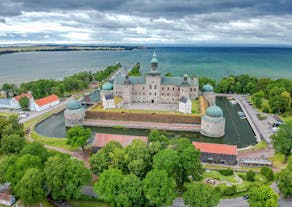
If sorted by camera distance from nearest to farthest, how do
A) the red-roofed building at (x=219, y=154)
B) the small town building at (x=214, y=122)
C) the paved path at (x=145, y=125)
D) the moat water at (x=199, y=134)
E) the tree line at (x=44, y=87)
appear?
the red-roofed building at (x=219, y=154), the moat water at (x=199, y=134), the small town building at (x=214, y=122), the paved path at (x=145, y=125), the tree line at (x=44, y=87)

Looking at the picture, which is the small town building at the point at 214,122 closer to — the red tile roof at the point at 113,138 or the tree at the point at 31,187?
the red tile roof at the point at 113,138

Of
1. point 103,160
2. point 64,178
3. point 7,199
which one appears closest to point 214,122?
point 103,160

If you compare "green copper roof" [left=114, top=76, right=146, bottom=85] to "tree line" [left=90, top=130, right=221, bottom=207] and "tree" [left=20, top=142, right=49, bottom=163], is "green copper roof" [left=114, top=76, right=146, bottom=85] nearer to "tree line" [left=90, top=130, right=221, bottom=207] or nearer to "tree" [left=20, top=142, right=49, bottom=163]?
"tree line" [left=90, top=130, right=221, bottom=207]

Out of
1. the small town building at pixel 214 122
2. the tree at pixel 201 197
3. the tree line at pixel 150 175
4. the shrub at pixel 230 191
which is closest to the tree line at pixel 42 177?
the tree line at pixel 150 175

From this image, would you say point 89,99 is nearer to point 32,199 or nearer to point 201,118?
point 201,118

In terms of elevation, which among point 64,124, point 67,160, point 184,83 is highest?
point 184,83

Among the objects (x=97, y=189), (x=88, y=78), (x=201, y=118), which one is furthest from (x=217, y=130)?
(x=88, y=78)

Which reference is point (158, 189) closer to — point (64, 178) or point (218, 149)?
point (64, 178)
